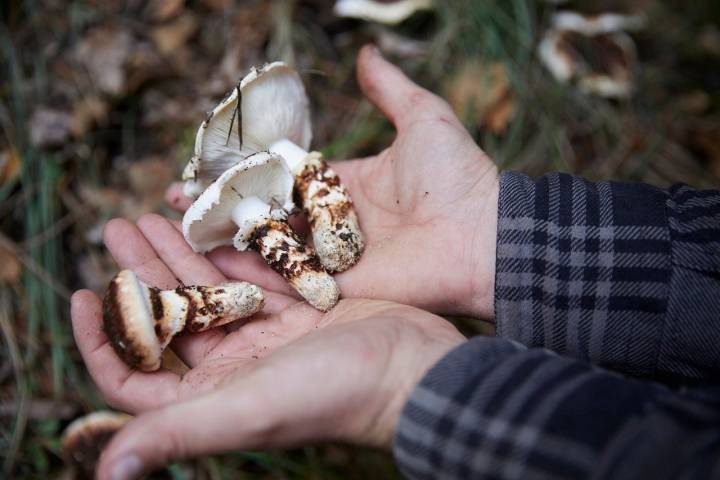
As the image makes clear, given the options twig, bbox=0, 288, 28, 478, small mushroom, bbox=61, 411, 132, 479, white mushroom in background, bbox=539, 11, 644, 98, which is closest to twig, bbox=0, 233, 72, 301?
twig, bbox=0, 288, 28, 478

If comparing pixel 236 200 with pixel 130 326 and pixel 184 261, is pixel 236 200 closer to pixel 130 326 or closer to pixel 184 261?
pixel 184 261

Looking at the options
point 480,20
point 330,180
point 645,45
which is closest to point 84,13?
point 330,180

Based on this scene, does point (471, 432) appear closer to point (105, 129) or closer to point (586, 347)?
point (586, 347)

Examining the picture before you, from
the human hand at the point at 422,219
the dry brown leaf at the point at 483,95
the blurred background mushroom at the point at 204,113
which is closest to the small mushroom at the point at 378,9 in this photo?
the blurred background mushroom at the point at 204,113

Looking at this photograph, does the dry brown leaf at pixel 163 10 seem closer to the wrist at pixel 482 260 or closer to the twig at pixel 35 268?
the twig at pixel 35 268

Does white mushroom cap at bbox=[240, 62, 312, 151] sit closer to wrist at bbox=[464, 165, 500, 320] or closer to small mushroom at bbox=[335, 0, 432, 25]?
wrist at bbox=[464, 165, 500, 320]
